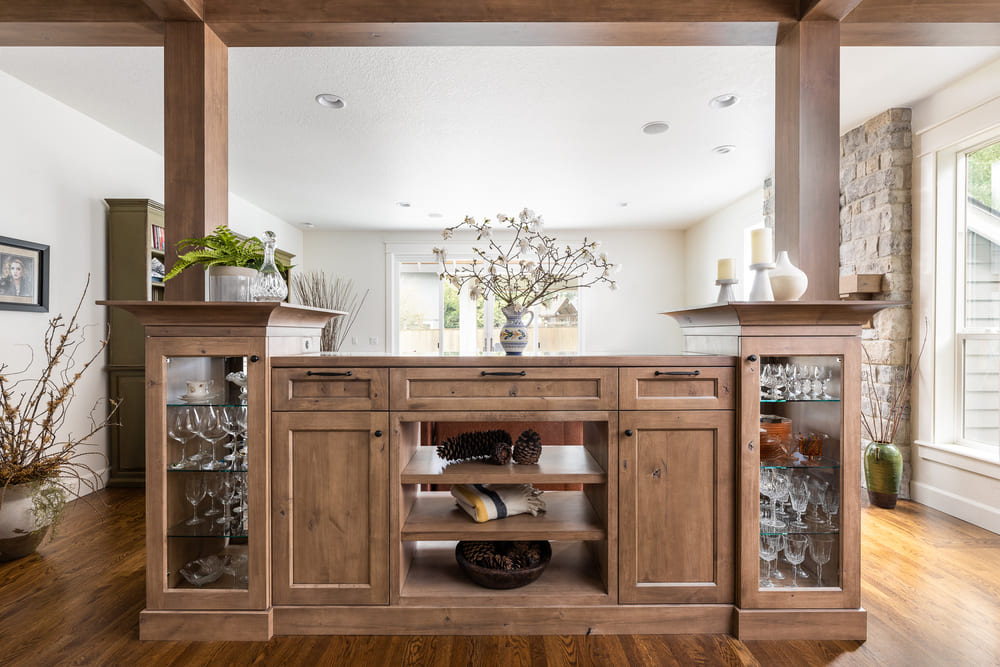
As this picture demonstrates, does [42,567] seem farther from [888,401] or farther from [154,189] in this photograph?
[888,401]

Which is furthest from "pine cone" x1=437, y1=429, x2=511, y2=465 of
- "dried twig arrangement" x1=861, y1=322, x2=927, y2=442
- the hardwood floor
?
"dried twig arrangement" x1=861, y1=322, x2=927, y2=442

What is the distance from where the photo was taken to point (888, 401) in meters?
3.44

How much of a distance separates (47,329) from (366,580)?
285cm

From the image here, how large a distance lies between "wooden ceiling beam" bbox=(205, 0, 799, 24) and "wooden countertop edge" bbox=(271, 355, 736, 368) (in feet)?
4.41

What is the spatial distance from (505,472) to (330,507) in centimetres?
66

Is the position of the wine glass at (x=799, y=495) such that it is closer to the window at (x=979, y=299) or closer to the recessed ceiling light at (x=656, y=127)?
the window at (x=979, y=299)

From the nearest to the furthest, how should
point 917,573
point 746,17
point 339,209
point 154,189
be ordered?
point 746,17 → point 917,573 → point 154,189 → point 339,209

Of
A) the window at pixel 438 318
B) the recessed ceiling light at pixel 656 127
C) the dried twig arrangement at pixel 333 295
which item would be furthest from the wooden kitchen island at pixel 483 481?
the window at pixel 438 318

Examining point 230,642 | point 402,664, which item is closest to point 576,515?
point 402,664

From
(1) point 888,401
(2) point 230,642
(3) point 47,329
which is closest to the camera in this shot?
(2) point 230,642

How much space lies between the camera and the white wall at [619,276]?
24.6 feet

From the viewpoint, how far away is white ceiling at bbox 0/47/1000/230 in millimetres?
2764

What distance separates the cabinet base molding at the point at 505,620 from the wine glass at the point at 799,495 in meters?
0.43

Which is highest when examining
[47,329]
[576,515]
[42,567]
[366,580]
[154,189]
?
[154,189]
